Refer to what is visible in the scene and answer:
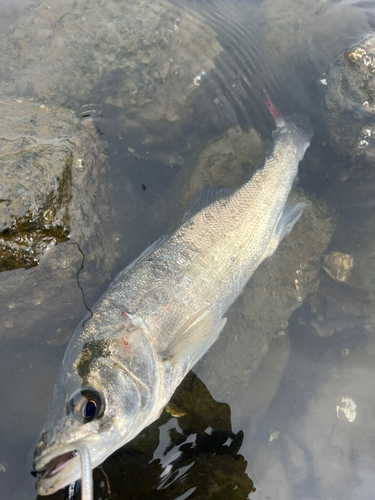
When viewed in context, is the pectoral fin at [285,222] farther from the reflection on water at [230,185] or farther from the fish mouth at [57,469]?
the fish mouth at [57,469]

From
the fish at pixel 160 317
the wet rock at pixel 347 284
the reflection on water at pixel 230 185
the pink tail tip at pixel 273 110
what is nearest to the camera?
the fish at pixel 160 317

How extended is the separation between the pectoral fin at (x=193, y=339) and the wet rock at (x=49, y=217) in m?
1.26

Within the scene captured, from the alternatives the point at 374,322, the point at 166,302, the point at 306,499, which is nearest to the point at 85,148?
the point at 166,302

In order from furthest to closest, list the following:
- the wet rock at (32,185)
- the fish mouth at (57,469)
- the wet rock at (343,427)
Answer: the wet rock at (343,427) < the wet rock at (32,185) < the fish mouth at (57,469)

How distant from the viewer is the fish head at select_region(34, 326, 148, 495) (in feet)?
6.76

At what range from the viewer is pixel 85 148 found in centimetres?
338

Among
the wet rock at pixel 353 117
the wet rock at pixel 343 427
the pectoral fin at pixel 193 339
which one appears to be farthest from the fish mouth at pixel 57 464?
the wet rock at pixel 353 117

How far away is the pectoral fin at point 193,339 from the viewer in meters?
2.81

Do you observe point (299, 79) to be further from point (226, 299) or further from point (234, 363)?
point (234, 363)

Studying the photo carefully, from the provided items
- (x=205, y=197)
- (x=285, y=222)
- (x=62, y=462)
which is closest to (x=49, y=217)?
(x=205, y=197)

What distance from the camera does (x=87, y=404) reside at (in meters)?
2.26

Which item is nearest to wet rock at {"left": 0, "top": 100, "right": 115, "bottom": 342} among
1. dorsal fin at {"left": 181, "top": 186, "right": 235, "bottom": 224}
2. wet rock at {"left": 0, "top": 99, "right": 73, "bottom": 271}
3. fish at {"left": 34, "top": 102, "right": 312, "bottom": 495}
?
wet rock at {"left": 0, "top": 99, "right": 73, "bottom": 271}

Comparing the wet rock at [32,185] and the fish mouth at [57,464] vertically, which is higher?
the wet rock at [32,185]

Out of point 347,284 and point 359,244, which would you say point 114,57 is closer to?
point 359,244
